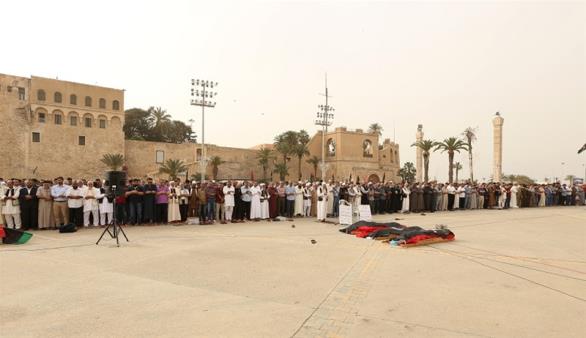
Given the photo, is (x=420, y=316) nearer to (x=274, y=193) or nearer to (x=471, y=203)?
(x=274, y=193)

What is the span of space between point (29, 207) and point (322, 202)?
10.3 meters

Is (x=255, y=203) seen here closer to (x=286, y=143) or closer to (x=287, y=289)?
(x=287, y=289)

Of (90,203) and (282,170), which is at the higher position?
(282,170)

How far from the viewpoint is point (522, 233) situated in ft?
40.6

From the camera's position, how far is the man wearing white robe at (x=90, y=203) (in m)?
12.6

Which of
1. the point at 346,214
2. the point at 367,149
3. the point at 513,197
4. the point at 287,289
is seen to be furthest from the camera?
the point at 367,149

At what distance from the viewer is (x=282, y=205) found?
17.2 metres

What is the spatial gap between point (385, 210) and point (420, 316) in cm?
1608

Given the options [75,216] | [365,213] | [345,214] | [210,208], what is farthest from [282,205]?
[75,216]

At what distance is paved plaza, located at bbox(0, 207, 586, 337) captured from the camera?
4152 millimetres

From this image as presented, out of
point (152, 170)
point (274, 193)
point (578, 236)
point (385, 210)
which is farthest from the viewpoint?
point (152, 170)

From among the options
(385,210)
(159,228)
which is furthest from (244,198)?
(385,210)

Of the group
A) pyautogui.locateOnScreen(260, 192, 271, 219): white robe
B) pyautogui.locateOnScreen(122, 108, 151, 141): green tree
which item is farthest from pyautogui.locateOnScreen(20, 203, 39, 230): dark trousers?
pyautogui.locateOnScreen(122, 108, 151, 141): green tree

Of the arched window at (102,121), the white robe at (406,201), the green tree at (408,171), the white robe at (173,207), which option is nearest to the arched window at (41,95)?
the arched window at (102,121)
